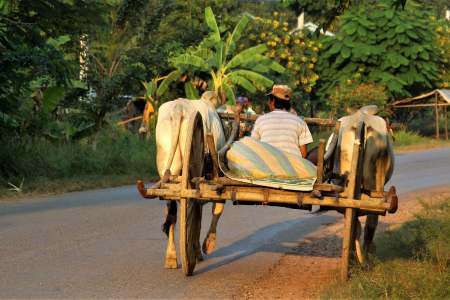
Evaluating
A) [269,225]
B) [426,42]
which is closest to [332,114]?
[426,42]

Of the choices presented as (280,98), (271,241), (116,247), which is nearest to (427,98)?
(271,241)

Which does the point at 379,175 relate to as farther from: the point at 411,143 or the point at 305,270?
the point at 411,143

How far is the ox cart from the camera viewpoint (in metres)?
7.27

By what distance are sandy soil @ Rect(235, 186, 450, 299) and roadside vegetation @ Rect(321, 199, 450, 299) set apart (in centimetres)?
37

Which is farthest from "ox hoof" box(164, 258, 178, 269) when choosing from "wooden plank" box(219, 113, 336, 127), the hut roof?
the hut roof

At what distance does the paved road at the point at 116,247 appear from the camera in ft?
24.2

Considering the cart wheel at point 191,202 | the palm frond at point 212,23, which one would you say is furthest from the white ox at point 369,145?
the palm frond at point 212,23

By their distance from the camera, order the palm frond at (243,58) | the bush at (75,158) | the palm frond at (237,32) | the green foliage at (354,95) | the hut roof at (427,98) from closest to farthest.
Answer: the bush at (75,158) < the palm frond at (237,32) < the palm frond at (243,58) < the green foliage at (354,95) < the hut roof at (427,98)

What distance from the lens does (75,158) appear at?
18328 mm

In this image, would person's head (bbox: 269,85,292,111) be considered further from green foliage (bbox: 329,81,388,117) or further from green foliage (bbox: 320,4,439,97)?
green foliage (bbox: 320,4,439,97)

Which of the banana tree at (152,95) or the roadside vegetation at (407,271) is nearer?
the roadside vegetation at (407,271)

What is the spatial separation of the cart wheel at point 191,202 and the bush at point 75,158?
8.41 m

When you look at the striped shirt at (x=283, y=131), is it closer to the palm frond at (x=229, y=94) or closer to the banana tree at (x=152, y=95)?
the banana tree at (x=152, y=95)

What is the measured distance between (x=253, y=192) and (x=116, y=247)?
8.46 ft
